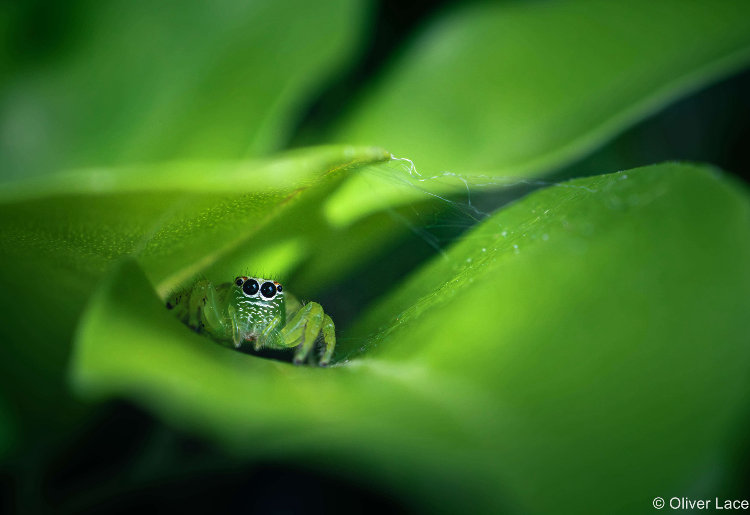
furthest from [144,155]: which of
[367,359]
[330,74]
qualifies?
[367,359]

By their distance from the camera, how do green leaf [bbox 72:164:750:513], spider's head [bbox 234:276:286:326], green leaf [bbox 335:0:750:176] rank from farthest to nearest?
green leaf [bbox 335:0:750:176] → spider's head [bbox 234:276:286:326] → green leaf [bbox 72:164:750:513]

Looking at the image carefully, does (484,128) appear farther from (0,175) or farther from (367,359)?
(0,175)

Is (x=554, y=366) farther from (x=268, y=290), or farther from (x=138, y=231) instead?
(x=138, y=231)

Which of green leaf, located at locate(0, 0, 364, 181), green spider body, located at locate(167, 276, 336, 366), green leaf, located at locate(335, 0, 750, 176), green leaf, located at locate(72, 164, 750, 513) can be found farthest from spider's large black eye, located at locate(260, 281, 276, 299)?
green leaf, located at locate(0, 0, 364, 181)

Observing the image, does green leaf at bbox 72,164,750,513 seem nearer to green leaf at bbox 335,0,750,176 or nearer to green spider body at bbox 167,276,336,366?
green spider body at bbox 167,276,336,366

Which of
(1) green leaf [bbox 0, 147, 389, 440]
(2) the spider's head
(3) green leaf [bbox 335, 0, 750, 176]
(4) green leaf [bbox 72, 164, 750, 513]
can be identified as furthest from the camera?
(3) green leaf [bbox 335, 0, 750, 176]

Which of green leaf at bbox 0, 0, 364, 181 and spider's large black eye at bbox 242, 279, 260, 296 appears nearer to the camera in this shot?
spider's large black eye at bbox 242, 279, 260, 296
